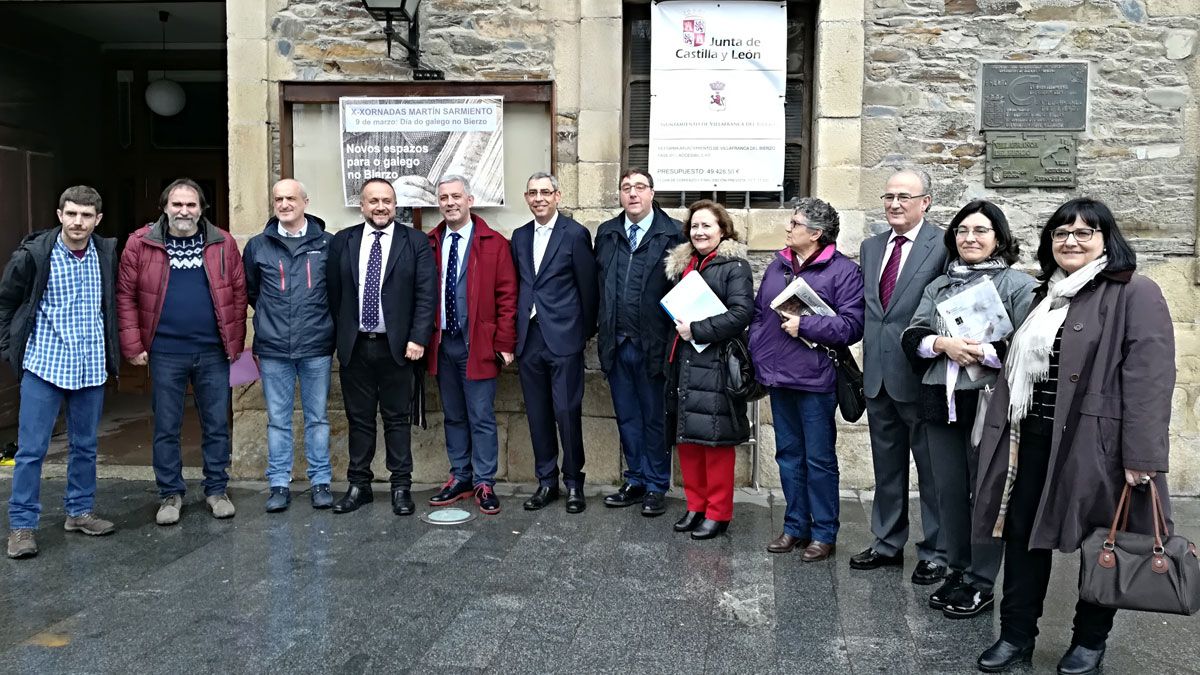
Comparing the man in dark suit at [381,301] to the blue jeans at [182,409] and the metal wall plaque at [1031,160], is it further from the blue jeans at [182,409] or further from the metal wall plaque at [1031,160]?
the metal wall plaque at [1031,160]

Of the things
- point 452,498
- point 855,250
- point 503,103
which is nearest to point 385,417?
point 452,498

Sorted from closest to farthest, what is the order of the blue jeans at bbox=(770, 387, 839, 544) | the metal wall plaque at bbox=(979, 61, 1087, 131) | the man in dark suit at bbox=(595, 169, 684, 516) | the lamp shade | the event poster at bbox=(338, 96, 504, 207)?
the blue jeans at bbox=(770, 387, 839, 544)
the man in dark suit at bbox=(595, 169, 684, 516)
the metal wall plaque at bbox=(979, 61, 1087, 131)
the event poster at bbox=(338, 96, 504, 207)
the lamp shade

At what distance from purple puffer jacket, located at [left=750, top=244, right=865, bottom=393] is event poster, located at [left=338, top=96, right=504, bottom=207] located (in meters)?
2.24

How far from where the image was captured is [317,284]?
558cm

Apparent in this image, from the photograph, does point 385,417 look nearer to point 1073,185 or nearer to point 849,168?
point 849,168

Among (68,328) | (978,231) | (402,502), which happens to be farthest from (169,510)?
(978,231)

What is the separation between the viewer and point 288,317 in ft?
18.2

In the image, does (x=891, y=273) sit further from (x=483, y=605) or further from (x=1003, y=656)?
(x=483, y=605)

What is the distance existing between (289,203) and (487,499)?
195 centimetres

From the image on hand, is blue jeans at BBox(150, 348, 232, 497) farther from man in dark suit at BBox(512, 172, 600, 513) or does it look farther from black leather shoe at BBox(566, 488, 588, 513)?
black leather shoe at BBox(566, 488, 588, 513)

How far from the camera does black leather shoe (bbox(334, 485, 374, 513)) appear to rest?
18.6ft

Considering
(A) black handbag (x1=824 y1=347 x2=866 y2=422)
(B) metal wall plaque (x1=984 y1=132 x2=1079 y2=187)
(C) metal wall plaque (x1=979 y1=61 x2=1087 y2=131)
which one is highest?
(C) metal wall plaque (x1=979 y1=61 x2=1087 y2=131)

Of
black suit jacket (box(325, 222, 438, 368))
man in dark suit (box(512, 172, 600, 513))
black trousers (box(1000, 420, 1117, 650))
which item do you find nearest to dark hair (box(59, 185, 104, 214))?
black suit jacket (box(325, 222, 438, 368))

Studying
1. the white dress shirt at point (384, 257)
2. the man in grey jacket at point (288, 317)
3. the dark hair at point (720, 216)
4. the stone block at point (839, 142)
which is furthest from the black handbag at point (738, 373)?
the man in grey jacket at point (288, 317)
